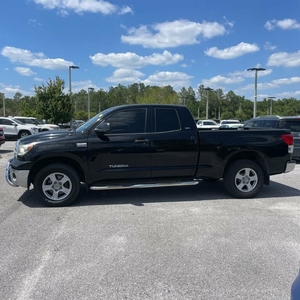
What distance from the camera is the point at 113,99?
8969cm

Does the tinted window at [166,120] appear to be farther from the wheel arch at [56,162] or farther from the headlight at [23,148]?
the headlight at [23,148]

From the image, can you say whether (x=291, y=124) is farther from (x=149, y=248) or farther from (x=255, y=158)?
(x=149, y=248)

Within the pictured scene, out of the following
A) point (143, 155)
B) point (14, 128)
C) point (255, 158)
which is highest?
point (14, 128)

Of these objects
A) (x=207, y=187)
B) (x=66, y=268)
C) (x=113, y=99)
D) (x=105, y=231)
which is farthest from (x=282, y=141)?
(x=113, y=99)

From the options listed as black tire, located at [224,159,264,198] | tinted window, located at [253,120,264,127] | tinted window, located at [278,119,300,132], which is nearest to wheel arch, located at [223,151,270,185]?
black tire, located at [224,159,264,198]

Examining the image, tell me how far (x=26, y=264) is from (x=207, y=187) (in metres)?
4.73

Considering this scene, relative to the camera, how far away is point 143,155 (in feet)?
19.3

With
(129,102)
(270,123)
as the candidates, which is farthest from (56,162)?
(129,102)

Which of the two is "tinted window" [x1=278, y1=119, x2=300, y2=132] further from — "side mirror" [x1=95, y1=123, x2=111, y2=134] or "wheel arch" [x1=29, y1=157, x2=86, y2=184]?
"wheel arch" [x1=29, y1=157, x2=86, y2=184]

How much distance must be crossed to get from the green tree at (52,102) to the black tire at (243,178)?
26782 mm

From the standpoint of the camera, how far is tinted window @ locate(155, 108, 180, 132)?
6.05m

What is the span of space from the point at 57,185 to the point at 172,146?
2.25 m

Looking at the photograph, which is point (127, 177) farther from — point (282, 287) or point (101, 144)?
point (282, 287)

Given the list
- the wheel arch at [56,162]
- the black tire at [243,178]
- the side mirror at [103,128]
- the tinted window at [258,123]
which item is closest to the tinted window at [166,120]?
the side mirror at [103,128]
